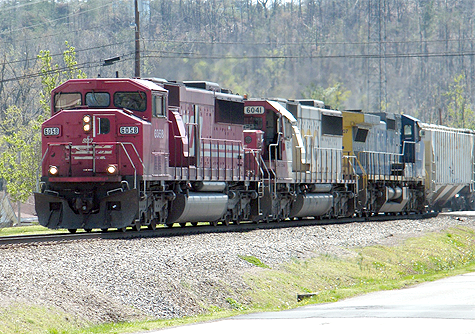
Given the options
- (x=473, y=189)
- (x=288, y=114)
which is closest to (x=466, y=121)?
(x=473, y=189)

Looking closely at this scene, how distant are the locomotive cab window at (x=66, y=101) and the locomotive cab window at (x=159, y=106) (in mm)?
1706

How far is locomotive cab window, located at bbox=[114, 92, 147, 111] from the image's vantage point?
1614cm

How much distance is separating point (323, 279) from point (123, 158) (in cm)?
497

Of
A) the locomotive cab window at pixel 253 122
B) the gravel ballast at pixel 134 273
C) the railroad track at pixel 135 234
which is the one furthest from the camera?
the locomotive cab window at pixel 253 122

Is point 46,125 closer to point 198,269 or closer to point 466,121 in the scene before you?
point 198,269

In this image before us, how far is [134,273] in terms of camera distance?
10.8m

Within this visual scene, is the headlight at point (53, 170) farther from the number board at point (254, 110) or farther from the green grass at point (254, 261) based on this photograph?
the number board at point (254, 110)

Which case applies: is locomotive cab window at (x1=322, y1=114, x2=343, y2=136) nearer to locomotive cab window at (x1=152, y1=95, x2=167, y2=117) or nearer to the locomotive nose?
locomotive cab window at (x1=152, y1=95, x2=167, y2=117)

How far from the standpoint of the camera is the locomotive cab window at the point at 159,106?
53.2 feet

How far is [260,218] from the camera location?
68.1 ft

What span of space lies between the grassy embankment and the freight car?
3.52 m

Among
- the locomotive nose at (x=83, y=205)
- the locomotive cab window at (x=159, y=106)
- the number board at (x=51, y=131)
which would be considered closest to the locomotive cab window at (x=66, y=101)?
the number board at (x=51, y=131)

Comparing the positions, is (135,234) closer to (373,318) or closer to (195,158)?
(195,158)

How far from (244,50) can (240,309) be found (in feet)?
188
